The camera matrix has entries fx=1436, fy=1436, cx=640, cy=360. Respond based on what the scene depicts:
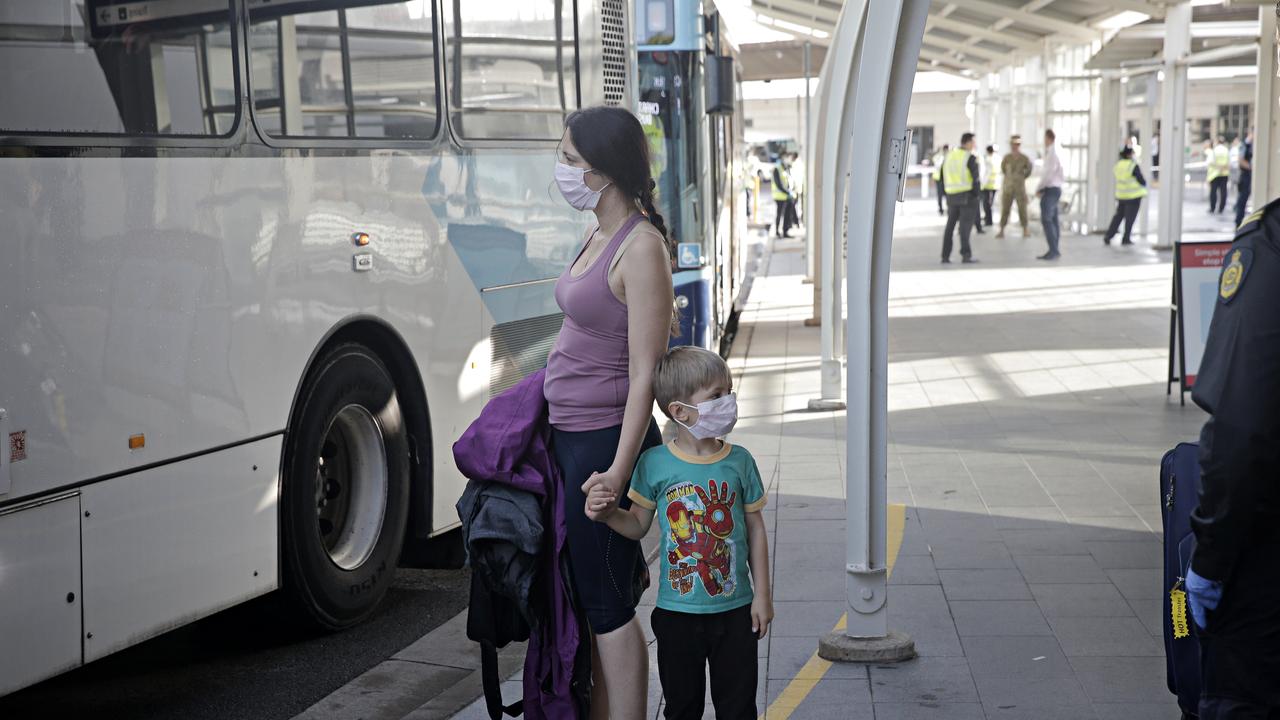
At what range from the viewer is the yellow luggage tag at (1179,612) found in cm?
338

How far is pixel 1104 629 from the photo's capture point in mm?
5285

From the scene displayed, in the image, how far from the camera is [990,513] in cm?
716

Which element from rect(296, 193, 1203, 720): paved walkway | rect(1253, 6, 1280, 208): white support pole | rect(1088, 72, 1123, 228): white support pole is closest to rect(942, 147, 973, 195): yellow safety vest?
rect(1088, 72, 1123, 228): white support pole

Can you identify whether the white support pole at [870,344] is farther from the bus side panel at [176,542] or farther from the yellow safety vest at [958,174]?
the yellow safety vest at [958,174]

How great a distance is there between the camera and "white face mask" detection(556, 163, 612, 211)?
3576 millimetres

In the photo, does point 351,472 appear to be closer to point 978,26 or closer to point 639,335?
point 639,335

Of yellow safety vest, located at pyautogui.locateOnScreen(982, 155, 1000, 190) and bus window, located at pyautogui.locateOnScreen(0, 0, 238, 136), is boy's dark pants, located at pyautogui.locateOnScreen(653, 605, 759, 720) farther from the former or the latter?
yellow safety vest, located at pyautogui.locateOnScreen(982, 155, 1000, 190)

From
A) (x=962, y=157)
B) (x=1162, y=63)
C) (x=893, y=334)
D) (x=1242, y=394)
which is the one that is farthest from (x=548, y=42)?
(x=1162, y=63)

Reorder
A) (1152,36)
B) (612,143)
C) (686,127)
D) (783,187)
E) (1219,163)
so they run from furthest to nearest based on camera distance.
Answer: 1. (1219,163)
2. (783,187)
3. (1152,36)
4. (686,127)
5. (612,143)

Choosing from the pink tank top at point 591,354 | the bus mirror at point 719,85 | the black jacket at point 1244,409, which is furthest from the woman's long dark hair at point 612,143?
the bus mirror at point 719,85

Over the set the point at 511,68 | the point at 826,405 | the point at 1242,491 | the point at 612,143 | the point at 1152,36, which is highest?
the point at 1152,36

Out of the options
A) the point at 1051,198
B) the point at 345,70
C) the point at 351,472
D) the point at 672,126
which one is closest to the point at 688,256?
the point at 672,126

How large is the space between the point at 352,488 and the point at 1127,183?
20630 millimetres

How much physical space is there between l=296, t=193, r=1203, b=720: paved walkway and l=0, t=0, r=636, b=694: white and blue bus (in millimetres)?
846
